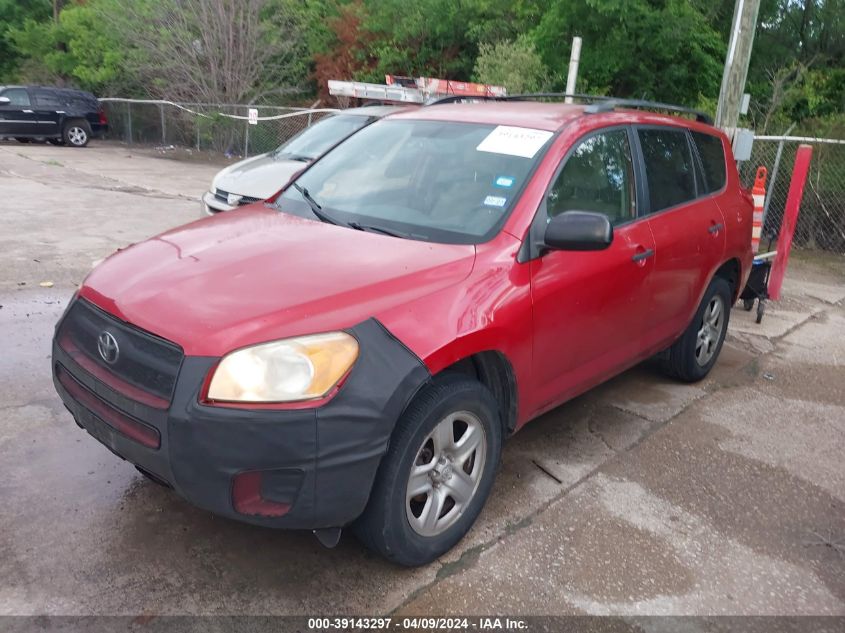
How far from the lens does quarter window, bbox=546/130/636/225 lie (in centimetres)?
353

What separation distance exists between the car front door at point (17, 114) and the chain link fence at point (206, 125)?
359 centimetres

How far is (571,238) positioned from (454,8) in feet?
73.9

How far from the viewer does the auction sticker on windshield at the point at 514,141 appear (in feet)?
11.6

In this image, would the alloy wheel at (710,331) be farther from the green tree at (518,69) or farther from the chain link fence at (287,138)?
the green tree at (518,69)

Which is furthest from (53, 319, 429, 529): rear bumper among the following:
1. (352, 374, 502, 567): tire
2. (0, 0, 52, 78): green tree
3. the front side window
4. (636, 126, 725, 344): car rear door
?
(0, 0, 52, 78): green tree

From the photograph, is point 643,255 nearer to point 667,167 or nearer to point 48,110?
point 667,167

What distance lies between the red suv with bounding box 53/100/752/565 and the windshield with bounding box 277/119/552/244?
12 mm

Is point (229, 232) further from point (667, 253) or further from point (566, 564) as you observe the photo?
point (667, 253)

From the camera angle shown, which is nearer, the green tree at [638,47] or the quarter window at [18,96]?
the green tree at [638,47]

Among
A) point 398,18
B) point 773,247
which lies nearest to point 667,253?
point 773,247

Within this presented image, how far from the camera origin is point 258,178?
25.3ft

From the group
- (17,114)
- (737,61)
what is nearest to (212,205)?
(737,61)

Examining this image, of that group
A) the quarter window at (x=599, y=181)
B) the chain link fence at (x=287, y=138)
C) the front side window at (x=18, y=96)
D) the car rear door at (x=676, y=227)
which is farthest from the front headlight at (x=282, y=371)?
the front side window at (x=18, y=96)

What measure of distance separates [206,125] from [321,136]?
1415 cm
